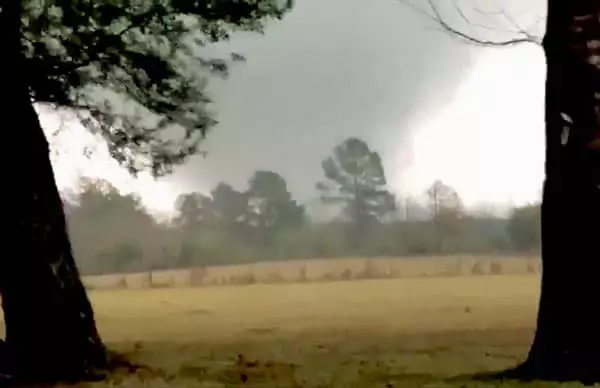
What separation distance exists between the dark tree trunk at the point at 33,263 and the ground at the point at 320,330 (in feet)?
0.17

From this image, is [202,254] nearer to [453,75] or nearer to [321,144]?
[321,144]

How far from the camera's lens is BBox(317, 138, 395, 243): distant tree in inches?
62.2

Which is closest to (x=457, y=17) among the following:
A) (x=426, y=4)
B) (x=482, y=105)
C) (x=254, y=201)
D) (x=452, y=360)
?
(x=426, y=4)

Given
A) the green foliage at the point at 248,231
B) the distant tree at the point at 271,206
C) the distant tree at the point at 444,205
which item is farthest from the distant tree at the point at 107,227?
the distant tree at the point at 444,205

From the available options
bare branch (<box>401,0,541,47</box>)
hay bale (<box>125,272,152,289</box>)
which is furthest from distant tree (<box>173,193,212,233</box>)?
bare branch (<box>401,0,541,47</box>)

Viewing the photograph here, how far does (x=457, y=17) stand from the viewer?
164 cm

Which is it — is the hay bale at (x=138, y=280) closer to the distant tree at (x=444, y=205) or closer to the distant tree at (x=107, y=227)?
the distant tree at (x=107, y=227)

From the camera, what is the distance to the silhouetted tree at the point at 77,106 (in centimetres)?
153

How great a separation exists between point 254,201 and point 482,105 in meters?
0.43

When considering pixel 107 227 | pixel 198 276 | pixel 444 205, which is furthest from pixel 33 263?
pixel 444 205

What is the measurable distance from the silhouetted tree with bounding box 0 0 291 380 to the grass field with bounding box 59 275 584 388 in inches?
3.6

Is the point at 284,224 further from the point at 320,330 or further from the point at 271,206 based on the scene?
the point at 320,330

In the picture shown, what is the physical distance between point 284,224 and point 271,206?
4cm

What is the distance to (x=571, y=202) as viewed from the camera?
1.45m
